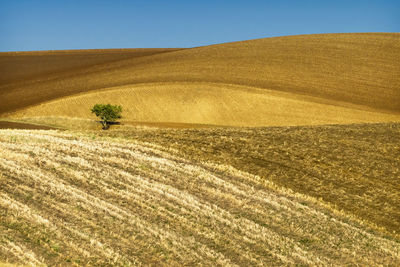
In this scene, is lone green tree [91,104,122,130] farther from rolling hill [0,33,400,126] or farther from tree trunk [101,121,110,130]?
rolling hill [0,33,400,126]

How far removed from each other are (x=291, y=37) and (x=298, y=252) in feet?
276

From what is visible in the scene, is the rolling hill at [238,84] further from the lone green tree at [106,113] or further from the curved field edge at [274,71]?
the lone green tree at [106,113]

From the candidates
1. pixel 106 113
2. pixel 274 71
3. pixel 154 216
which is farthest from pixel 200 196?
pixel 274 71

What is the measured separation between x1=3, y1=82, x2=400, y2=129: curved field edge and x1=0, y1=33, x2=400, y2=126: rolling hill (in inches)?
4.1

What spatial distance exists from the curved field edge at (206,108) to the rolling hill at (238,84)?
105 mm

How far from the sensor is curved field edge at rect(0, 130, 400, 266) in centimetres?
1198

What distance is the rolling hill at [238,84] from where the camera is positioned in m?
53.3

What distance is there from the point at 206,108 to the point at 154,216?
39.9 metres

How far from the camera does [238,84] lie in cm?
6266

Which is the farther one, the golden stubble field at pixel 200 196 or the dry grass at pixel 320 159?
the dry grass at pixel 320 159

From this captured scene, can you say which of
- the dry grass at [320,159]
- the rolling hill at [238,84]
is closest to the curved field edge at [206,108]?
the rolling hill at [238,84]

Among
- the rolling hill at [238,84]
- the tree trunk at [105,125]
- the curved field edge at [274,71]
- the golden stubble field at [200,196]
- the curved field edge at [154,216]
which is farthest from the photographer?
the curved field edge at [274,71]

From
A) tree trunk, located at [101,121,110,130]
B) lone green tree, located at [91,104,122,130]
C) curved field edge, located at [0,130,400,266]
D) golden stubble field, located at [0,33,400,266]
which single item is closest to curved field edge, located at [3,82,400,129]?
tree trunk, located at [101,121,110,130]

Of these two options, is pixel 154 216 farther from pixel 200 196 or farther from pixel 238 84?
pixel 238 84
